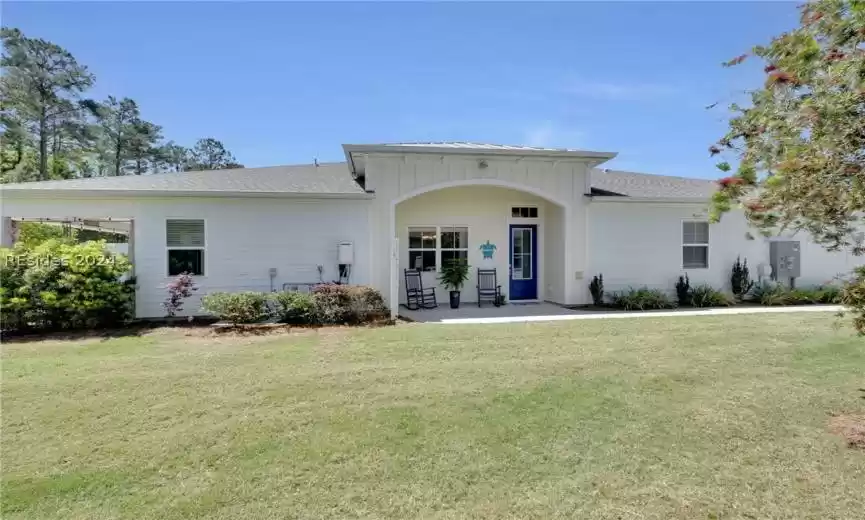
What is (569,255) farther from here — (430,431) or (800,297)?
(430,431)

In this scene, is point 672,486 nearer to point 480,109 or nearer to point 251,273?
point 251,273

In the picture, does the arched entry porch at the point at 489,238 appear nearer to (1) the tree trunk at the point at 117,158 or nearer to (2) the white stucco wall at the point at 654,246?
(2) the white stucco wall at the point at 654,246

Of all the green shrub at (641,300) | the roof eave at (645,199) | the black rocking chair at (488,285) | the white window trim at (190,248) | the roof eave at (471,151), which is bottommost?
the green shrub at (641,300)

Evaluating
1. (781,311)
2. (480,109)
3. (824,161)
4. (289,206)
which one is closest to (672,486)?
(824,161)

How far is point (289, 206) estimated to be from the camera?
10.4m

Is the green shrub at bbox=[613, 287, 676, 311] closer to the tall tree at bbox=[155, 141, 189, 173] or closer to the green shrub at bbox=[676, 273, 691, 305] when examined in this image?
the green shrub at bbox=[676, 273, 691, 305]

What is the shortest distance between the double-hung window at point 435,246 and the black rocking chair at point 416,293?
28 centimetres

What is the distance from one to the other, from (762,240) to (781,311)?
285 centimetres

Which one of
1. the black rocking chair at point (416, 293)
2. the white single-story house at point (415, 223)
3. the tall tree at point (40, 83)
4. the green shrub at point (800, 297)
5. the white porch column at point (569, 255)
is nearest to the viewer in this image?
the white single-story house at point (415, 223)

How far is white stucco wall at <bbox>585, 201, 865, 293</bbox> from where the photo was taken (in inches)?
477

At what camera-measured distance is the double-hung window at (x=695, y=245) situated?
41.5 ft

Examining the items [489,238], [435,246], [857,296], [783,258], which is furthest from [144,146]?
[857,296]

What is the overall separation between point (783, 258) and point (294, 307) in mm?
13142

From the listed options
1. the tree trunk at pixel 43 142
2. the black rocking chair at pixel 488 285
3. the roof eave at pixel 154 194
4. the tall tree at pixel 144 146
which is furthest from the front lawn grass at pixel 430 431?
the tall tree at pixel 144 146
